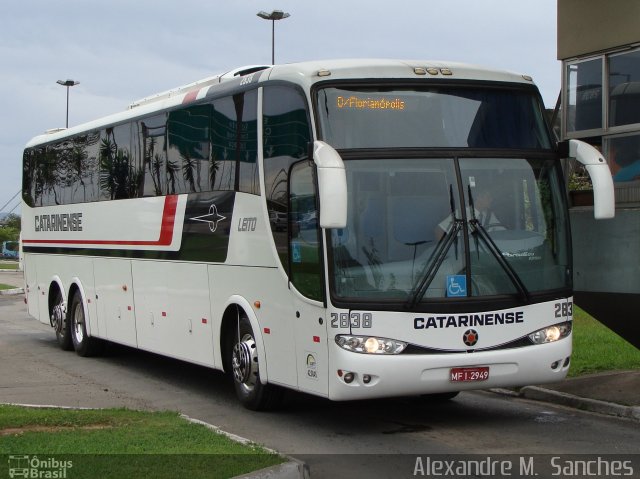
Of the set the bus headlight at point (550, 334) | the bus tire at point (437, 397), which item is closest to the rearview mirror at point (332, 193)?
the bus headlight at point (550, 334)

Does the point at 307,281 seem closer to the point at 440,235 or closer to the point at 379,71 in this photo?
the point at 440,235

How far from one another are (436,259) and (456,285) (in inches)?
12.3

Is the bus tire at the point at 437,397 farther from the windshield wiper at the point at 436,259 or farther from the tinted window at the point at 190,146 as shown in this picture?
the tinted window at the point at 190,146

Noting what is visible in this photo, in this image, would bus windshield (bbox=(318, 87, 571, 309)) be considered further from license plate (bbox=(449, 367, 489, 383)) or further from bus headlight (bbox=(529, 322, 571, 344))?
license plate (bbox=(449, 367, 489, 383))

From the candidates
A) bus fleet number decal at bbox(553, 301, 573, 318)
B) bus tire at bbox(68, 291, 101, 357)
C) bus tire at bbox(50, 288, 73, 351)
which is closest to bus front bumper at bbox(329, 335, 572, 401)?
bus fleet number decal at bbox(553, 301, 573, 318)

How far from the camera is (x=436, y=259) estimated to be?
9.88m

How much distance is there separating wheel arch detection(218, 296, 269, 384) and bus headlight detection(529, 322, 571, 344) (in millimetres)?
2785

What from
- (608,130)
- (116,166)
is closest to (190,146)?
(116,166)

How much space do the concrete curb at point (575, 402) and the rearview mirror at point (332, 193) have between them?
13.2ft

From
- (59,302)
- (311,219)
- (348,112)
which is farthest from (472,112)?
(59,302)

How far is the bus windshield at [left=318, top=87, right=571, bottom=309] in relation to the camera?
9.87 metres

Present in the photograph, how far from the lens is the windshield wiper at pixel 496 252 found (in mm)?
10086

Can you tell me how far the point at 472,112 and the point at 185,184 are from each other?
14.3ft

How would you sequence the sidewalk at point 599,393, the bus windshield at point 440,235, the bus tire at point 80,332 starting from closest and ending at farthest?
the bus windshield at point 440,235 → the sidewalk at point 599,393 → the bus tire at point 80,332
